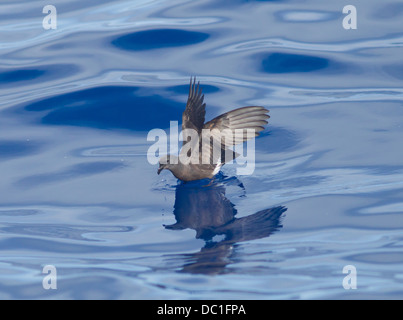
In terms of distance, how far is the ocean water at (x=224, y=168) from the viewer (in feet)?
20.4

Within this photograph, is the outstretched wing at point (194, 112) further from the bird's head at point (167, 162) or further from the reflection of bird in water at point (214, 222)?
the reflection of bird in water at point (214, 222)

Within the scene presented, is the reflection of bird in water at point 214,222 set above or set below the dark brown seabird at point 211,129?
below

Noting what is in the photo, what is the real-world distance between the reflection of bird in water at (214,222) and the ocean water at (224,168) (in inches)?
0.9

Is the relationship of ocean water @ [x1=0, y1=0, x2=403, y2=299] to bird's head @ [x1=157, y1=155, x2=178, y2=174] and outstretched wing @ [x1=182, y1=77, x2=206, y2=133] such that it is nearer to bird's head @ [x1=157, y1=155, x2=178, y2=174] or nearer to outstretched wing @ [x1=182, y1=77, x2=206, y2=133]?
bird's head @ [x1=157, y1=155, x2=178, y2=174]

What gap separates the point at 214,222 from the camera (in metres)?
7.21

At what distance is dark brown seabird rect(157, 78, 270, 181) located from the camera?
24.4ft

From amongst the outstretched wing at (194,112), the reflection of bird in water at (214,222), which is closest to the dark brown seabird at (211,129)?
the outstretched wing at (194,112)

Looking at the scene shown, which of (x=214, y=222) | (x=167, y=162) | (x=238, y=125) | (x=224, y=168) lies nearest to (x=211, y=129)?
(x=238, y=125)

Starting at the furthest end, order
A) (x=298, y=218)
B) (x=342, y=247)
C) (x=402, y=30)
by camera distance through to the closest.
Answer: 1. (x=402, y=30)
2. (x=298, y=218)
3. (x=342, y=247)

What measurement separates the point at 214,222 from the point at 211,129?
1.12 m
